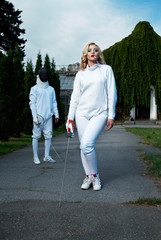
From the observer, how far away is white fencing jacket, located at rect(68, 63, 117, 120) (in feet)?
13.1

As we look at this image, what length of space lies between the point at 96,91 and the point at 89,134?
1.98ft

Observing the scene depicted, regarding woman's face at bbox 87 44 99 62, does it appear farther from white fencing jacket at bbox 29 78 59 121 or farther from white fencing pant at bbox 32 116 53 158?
white fencing pant at bbox 32 116 53 158

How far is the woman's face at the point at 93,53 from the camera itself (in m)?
4.09

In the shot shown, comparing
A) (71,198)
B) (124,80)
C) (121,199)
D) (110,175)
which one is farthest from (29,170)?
(124,80)

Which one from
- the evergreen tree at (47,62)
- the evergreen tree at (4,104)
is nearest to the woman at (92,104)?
the evergreen tree at (4,104)

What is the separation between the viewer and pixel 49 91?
6.50m

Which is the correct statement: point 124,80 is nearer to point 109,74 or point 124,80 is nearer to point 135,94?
point 135,94

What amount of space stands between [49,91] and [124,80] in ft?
82.3

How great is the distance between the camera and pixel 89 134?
391 centimetres

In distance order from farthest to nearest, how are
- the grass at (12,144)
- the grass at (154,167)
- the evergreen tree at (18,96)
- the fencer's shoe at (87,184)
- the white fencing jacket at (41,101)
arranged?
the evergreen tree at (18,96) < the grass at (12,144) < the white fencing jacket at (41,101) < the grass at (154,167) < the fencer's shoe at (87,184)

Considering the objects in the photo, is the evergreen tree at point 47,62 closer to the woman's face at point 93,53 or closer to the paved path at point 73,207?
the paved path at point 73,207

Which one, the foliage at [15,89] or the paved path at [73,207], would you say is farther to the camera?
the foliage at [15,89]

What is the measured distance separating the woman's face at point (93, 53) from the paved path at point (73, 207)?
184 cm

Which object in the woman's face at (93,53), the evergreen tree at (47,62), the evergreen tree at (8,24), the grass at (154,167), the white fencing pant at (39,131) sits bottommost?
the grass at (154,167)
